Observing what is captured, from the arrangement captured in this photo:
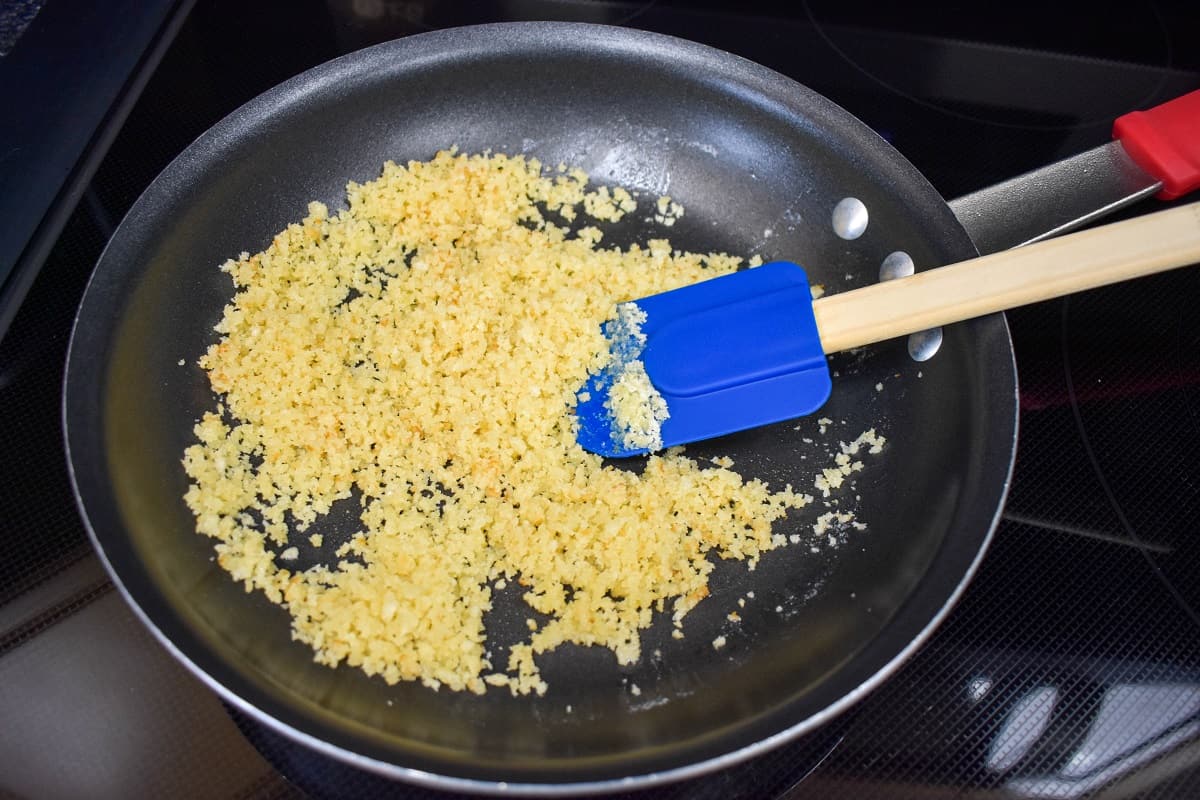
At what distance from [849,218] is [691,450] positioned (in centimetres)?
40

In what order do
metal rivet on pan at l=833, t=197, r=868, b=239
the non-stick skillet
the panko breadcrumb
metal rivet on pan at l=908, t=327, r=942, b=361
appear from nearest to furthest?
the non-stick skillet → the panko breadcrumb → metal rivet on pan at l=908, t=327, r=942, b=361 → metal rivet on pan at l=833, t=197, r=868, b=239

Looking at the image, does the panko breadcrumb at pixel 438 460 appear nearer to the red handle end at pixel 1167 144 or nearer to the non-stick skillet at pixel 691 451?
the non-stick skillet at pixel 691 451

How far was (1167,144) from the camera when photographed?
1186 mm

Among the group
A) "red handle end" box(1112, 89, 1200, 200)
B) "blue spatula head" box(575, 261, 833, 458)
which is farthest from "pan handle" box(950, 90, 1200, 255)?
"blue spatula head" box(575, 261, 833, 458)

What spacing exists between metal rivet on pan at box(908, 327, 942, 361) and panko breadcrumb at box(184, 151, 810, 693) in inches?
9.3

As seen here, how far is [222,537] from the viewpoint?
104 centimetres

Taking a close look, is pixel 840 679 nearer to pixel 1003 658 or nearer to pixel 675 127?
pixel 1003 658

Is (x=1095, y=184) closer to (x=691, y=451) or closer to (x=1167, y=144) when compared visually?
(x=1167, y=144)

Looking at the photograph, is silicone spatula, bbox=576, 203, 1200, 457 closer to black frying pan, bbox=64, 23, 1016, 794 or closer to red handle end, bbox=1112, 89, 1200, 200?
black frying pan, bbox=64, 23, 1016, 794

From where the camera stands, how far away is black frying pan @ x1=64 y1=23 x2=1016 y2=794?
873 millimetres

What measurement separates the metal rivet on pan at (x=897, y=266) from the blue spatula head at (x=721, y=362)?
5.8 inches

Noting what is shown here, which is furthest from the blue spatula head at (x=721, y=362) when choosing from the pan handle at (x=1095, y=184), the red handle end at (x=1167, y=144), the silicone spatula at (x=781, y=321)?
the red handle end at (x=1167, y=144)

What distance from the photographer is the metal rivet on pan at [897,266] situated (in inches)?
46.8

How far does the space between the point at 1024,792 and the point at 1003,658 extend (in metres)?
0.15
